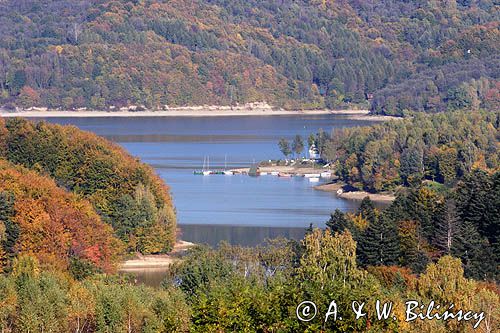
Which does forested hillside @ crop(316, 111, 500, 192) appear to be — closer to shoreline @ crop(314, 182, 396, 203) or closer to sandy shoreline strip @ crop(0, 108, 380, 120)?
shoreline @ crop(314, 182, 396, 203)

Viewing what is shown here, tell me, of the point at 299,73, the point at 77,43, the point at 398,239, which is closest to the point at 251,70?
the point at 299,73

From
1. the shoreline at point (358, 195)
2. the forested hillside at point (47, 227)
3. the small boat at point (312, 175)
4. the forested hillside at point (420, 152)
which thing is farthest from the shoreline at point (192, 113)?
the forested hillside at point (47, 227)

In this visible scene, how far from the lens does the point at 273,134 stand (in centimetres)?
13300

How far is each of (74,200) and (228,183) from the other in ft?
123

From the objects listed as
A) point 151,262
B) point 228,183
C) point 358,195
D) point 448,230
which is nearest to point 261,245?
point 151,262

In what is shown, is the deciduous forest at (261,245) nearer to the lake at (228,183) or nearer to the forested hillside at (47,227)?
the forested hillside at (47,227)

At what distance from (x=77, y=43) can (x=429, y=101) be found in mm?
60047

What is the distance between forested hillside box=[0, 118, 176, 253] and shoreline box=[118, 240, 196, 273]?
34cm

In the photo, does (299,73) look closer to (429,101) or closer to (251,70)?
(251,70)

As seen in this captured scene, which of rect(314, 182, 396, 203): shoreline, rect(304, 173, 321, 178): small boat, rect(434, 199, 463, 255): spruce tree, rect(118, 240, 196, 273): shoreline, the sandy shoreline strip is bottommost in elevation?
rect(118, 240, 196, 273): shoreline

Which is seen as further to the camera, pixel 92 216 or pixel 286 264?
pixel 92 216

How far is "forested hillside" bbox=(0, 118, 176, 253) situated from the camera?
49562mm

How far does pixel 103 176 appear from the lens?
171ft

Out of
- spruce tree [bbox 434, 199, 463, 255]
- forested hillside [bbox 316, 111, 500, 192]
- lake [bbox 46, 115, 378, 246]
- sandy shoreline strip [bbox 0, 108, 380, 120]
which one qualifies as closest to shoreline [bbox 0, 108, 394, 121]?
sandy shoreline strip [bbox 0, 108, 380, 120]
